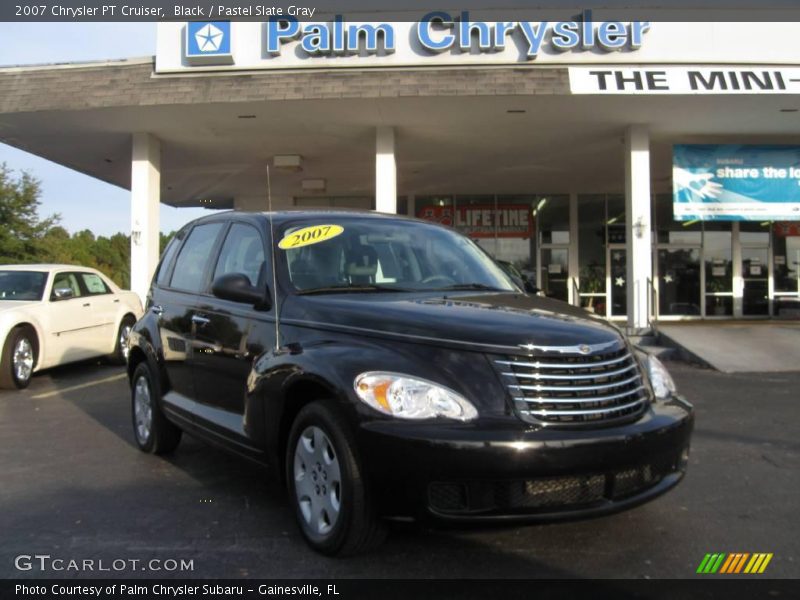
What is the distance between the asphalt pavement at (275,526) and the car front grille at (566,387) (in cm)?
54

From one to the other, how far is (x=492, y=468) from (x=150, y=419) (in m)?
3.42

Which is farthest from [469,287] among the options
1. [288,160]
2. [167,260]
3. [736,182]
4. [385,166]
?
[288,160]

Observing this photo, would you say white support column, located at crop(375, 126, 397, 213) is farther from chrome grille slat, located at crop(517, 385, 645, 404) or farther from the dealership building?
chrome grille slat, located at crop(517, 385, 645, 404)

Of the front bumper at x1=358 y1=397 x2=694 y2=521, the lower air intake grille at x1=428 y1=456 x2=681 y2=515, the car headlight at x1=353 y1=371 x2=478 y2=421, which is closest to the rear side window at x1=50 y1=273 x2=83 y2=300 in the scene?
the car headlight at x1=353 y1=371 x2=478 y2=421

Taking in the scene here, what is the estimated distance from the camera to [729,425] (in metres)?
6.45

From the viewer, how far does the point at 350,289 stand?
4012 mm

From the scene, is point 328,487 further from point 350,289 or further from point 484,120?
point 484,120

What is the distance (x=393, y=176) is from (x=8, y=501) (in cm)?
1019

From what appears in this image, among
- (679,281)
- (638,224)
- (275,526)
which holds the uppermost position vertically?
(638,224)

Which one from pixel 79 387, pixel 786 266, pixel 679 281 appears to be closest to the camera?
pixel 79 387

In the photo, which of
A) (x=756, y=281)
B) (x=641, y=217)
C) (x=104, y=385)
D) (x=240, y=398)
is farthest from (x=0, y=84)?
(x=756, y=281)

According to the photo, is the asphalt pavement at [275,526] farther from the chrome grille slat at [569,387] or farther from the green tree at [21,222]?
the green tree at [21,222]

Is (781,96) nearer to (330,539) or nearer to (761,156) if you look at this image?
(761,156)

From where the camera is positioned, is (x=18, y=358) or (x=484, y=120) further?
(x=484, y=120)
